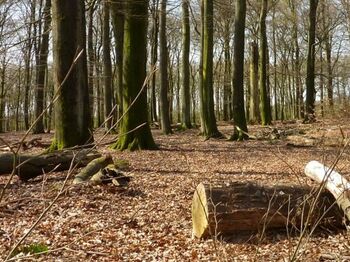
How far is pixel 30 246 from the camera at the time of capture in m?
4.66

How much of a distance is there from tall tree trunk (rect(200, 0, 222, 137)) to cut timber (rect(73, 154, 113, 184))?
8417mm

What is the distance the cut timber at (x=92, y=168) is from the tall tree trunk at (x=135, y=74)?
3.49m

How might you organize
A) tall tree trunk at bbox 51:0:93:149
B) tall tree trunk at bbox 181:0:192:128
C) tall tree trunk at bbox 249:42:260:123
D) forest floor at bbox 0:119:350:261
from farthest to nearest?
tall tree trunk at bbox 249:42:260:123, tall tree trunk at bbox 181:0:192:128, tall tree trunk at bbox 51:0:93:149, forest floor at bbox 0:119:350:261

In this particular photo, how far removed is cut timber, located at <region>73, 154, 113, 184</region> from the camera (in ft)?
23.9

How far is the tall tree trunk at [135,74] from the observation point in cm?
1162

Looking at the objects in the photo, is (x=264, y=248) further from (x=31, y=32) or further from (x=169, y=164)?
(x=31, y=32)

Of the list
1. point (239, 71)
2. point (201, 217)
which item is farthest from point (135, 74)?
point (201, 217)

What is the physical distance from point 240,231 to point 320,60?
109 feet

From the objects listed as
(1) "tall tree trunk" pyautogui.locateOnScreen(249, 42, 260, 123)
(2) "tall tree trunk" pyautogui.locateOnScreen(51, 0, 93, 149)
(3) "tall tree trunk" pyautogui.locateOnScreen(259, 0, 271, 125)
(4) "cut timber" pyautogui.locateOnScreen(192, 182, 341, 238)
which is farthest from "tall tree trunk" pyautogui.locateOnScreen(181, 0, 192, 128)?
(4) "cut timber" pyautogui.locateOnScreen(192, 182, 341, 238)

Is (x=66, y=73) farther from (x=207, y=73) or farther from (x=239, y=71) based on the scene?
(x=207, y=73)

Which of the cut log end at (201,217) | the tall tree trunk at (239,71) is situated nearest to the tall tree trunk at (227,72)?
the tall tree trunk at (239,71)

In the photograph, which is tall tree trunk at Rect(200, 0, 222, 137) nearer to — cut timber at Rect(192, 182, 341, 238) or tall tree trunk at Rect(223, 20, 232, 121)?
cut timber at Rect(192, 182, 341, 238)

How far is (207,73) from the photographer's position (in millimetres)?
16359

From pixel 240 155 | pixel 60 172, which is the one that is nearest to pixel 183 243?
pixel 60 172
